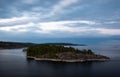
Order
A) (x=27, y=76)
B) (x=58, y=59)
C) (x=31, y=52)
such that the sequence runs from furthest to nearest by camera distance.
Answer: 1. (x=31, y=52)
2. (x=58, y=59)
3. (x=27, y=76)

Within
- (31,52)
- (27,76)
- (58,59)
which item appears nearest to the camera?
(27,76)

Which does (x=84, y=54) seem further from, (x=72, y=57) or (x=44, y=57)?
(x=44, y=57)

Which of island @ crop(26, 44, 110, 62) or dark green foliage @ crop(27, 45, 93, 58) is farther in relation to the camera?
dark green foliage @ crop(27, 45, 93, 58)

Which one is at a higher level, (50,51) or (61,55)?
(50,51)

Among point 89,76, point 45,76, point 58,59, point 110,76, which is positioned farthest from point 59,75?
point 58,59

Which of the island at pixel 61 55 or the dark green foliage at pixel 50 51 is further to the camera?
the dark green foliage at pixel 50 51

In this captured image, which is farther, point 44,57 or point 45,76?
point 44,57

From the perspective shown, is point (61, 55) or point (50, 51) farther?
point (50, 51)

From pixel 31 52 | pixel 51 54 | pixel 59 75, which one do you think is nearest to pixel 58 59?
pixel 51 54

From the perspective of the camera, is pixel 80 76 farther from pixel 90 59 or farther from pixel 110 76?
pixel 90 59
